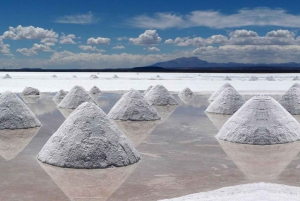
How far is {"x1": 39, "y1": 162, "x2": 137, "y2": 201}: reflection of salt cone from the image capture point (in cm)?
711

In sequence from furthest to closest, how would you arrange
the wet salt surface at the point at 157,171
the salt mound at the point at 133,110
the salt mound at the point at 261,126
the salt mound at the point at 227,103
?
1. the salt mound at the point at 227,103
2. the salt mound at the point at 133,110
3. the salt mound at the point at 261,126
4. the wet salt surface at the point at 157,171

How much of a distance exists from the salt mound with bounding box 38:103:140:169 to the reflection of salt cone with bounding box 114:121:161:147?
227 cm

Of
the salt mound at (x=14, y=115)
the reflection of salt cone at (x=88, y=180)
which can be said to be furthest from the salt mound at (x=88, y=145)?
the salt mound at (x=14, y=115)

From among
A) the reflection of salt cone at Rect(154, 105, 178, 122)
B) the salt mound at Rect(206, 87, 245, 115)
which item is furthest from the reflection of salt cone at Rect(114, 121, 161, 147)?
the salt mound at Rect(206, 87, 245, 115)

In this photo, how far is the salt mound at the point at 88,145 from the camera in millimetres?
8859

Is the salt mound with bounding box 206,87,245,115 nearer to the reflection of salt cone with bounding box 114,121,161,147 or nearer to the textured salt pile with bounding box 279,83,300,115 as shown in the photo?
the textured salt pile with bounding box 279,83,300,115

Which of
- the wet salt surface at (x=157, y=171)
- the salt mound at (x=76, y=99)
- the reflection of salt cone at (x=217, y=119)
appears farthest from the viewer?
the salt mound at (x=76, y=99)

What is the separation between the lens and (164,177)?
26.7 feet

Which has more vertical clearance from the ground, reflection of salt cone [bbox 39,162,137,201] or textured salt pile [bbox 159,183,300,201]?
textured salt pile [bbox 159,183,300,201]

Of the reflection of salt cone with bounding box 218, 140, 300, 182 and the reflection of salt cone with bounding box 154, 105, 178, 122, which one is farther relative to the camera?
the reflection of salt cone with bounding box 154, 105, 178, 122

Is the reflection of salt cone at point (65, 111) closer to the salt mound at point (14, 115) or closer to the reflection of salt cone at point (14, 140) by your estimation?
the salt mound at point (14, 115)

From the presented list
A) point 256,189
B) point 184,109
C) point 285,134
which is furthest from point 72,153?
point 184,109

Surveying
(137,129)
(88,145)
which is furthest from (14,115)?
(88,145)

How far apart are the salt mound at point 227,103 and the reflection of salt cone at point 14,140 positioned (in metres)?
7.94
